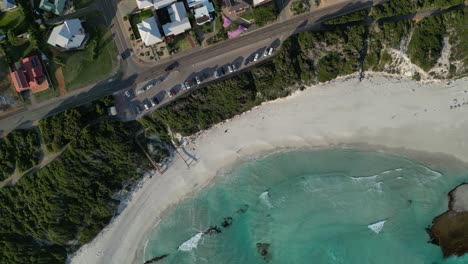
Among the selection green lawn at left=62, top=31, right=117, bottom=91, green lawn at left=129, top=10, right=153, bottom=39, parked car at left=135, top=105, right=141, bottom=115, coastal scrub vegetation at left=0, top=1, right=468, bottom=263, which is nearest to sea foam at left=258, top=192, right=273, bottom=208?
coastal scrub vegetation at left=0, top=1, right=468, bottom=263

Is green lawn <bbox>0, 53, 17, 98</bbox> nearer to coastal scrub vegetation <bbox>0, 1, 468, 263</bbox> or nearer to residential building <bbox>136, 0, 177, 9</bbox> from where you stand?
coastal scrub vegetation <bbox>0, 1, 468, 263</bbox>

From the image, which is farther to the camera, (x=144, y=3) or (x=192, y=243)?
(x=192, y=243)

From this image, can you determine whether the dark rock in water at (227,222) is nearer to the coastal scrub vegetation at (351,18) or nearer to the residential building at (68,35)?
the coastal scrub vegetation at (351,18)

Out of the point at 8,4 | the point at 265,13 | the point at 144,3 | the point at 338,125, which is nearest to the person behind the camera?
the point at 144,3

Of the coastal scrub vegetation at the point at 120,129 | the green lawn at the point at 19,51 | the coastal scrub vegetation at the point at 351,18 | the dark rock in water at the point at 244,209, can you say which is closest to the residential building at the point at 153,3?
the coastal scrub vegetation at the point at 120,129

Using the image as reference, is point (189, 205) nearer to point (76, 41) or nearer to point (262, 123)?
point (262, 123)

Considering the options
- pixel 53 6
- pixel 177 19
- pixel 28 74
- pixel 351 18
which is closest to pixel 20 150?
pixel 28 74

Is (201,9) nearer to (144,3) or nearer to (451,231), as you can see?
(144,3)

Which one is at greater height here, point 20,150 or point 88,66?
point 88,66

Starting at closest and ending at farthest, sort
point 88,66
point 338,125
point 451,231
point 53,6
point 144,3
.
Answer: point 144,3 < point 53,6 < point 88,66 < point 338,125 < point 451,231
